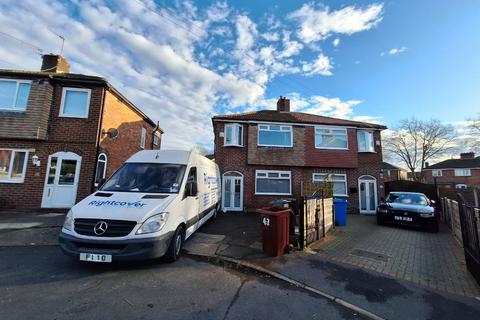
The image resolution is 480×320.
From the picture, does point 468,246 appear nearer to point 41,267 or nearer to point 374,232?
point 374,232

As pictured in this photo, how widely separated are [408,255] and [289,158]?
8933 mm

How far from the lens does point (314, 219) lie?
705 cm

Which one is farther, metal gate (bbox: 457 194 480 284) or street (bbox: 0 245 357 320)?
metal gate (bbox: 457 194 480 284)

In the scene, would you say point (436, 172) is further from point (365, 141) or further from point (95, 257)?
point (95, 257)

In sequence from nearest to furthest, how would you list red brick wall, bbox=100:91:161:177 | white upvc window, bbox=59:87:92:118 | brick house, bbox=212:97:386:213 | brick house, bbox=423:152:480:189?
white upvc window, bbox=59:87:92:118, red brick wall, bbox=100:91:161:177, brick house, bbox=212:97:386:213, brick house, bbox=423:152:480:189

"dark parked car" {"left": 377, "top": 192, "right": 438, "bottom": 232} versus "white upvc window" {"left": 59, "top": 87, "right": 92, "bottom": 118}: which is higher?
"white upvc window" {"left": 59, "top": 87, "right": 92, "bottom": 118}

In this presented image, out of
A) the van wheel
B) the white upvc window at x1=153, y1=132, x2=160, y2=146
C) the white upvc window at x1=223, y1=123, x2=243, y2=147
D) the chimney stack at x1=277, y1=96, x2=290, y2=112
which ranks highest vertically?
the chimney stack at x1=277, y1=96, x2=290, y2=112

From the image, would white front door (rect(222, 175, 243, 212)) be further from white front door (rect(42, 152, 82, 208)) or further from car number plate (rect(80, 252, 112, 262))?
car number plate (rect(80, 252, 112, 262))

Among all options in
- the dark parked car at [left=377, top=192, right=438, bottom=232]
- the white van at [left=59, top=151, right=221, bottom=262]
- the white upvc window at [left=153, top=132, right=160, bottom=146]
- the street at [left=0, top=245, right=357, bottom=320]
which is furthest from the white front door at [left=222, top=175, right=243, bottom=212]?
the street at [left=0, top=245, right=357, bottom=320]

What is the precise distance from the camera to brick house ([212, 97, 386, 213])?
46.8 feet

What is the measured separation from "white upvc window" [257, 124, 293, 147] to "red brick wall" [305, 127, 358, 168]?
1.23 meters

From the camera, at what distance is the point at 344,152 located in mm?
Result: 15172

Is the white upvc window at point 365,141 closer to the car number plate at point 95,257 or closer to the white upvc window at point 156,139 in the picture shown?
the white upvc window at point 156,139

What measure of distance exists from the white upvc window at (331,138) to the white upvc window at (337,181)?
177cm
